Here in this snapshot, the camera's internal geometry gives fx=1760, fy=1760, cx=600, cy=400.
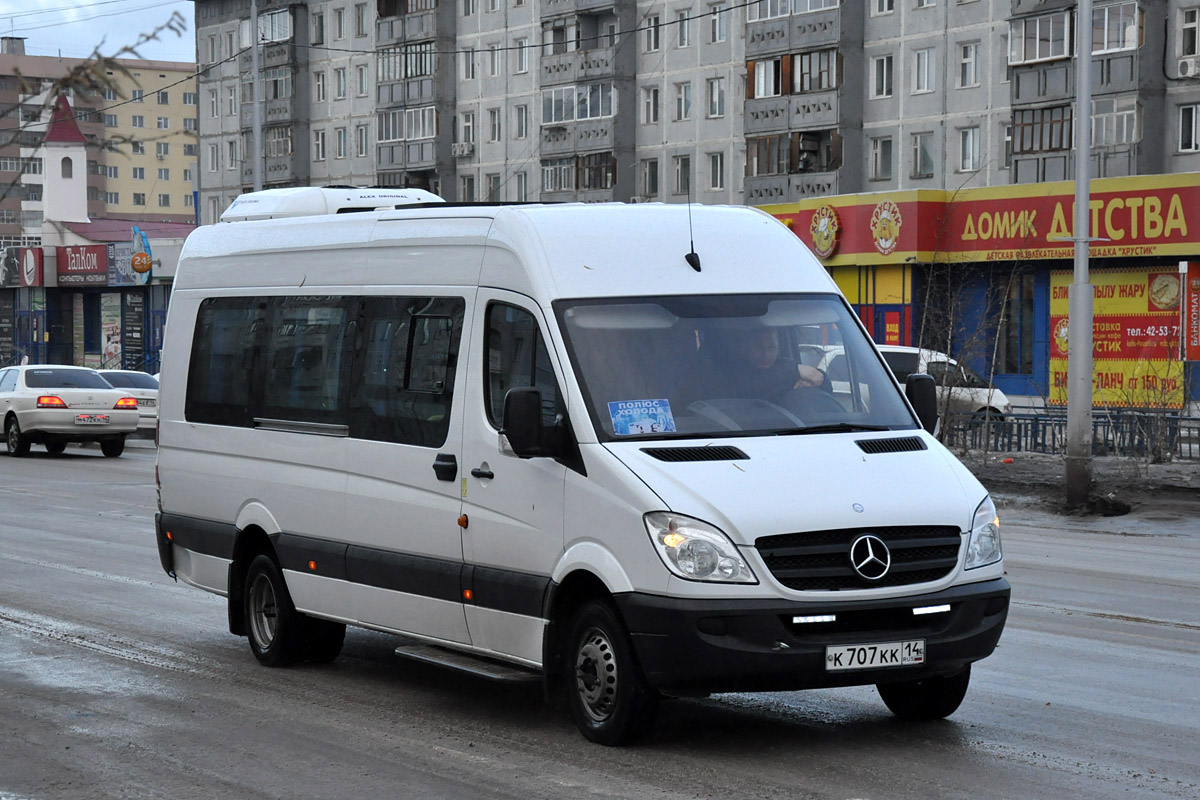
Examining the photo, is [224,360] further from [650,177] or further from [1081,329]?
[650,177]

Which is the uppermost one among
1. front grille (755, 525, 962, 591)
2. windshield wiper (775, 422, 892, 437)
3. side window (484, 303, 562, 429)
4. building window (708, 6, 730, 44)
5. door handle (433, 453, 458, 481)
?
building window (708, 6, 730, 44)

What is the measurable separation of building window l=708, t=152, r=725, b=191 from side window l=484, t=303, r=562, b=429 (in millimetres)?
50920

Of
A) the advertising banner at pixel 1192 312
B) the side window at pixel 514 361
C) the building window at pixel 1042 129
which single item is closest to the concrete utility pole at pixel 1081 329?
the side window at pixel 514 361

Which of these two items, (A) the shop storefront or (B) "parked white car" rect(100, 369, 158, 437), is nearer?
(B) "parked white car" rect(100, 369, 158, 437)

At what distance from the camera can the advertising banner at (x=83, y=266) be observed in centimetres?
7131

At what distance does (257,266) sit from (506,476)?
3.08 meters

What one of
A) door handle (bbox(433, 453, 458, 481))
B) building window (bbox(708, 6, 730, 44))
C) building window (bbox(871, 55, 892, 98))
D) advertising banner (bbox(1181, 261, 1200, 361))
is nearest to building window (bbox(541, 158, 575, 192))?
building window (bbox(708, 6, 730, 44))

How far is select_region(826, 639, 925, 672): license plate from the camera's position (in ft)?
22.1

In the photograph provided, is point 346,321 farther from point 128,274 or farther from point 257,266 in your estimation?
point 128,274

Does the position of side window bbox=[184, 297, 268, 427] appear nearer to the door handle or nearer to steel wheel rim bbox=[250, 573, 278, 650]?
steel wheel rim bbox=[250, 573, 278, 650]

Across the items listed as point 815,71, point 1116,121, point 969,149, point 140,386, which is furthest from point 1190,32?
point 140,386

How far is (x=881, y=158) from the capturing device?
175ft

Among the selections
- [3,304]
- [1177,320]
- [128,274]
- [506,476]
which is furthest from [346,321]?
[3,304]

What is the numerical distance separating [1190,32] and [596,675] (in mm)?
41249
